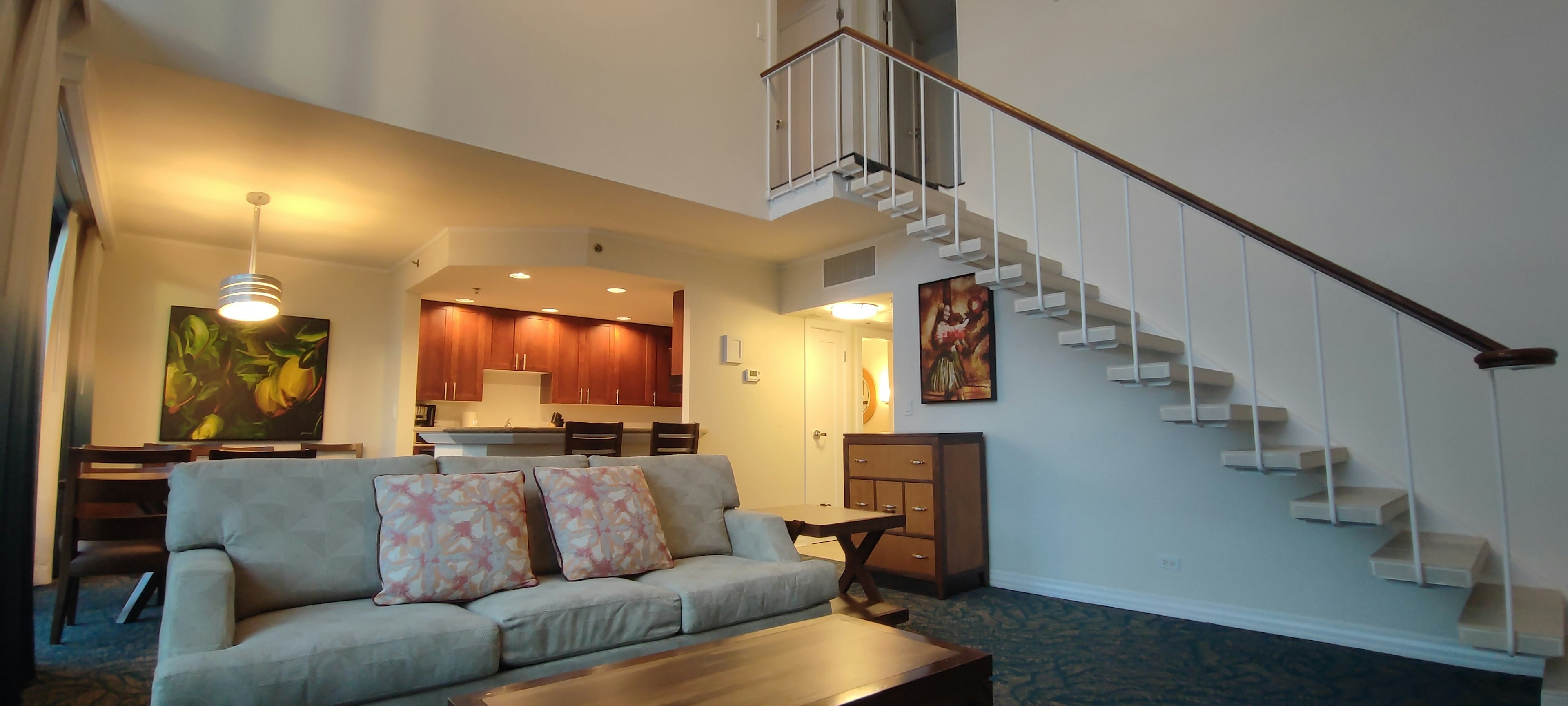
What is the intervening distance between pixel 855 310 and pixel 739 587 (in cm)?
403

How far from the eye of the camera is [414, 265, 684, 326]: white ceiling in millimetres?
5887

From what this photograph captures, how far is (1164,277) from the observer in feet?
13.8

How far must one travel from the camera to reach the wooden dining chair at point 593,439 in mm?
4680

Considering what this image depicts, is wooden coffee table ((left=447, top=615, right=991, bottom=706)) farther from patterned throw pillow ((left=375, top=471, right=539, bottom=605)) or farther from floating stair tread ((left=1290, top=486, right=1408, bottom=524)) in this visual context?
floating stair tread ((left=1290, top=486, right=1408, bottom=524))

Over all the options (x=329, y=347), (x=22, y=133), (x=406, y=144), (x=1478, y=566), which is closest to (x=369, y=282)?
(x=329, y=347)

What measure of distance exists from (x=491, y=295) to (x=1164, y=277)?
5.66 m

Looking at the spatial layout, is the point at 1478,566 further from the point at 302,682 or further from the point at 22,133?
the point at 22,133

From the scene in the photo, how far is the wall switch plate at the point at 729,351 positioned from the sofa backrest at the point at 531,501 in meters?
3.23

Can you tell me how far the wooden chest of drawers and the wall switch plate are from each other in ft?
5.32

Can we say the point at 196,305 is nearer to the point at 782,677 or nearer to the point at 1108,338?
the point at 782,677

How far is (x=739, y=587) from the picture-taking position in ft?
9.01

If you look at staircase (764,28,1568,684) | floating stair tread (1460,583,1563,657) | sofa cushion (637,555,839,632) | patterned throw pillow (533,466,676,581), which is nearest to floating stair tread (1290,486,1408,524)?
staircase (764,28,1568,684)

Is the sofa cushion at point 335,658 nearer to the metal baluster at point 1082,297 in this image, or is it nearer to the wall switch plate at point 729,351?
the metal baluster at point 1082,297

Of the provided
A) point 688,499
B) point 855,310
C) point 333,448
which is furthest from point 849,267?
point 333,448
